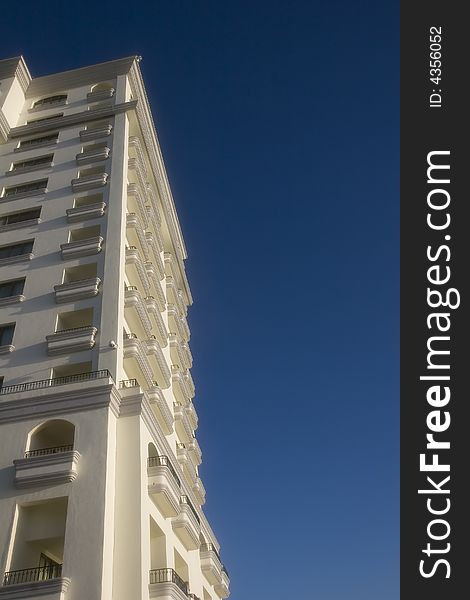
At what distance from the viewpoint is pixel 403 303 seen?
15.2 meters

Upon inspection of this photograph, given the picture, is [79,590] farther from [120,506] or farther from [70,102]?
[70,102]

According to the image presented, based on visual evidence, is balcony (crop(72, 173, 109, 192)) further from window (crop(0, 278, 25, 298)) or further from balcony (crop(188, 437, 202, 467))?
balcony (crop(188, 437, 202, 467))

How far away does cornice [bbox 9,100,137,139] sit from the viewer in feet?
130

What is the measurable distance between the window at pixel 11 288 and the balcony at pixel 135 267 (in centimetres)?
522

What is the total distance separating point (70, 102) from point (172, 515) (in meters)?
29.9

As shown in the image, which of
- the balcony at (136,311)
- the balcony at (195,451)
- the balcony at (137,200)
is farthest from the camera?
the balcony at (195,451)

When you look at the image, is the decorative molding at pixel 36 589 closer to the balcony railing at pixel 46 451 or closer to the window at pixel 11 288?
the balcony railing at pixel 46 451

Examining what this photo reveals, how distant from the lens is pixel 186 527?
26.8m

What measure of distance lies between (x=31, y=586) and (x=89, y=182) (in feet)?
70.6

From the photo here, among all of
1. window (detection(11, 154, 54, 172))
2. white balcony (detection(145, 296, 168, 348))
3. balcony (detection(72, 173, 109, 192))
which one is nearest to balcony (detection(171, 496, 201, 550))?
white balcony (detection(145, 296, 168, 348))

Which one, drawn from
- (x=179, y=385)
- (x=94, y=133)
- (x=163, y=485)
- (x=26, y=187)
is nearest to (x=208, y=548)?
(x=179, y=385)

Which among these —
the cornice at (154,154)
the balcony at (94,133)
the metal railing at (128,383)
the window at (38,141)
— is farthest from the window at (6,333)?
the cornice at (154,154)

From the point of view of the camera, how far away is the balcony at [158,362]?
Result: 31062 millimetres

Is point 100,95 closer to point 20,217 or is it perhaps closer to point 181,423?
point 20,217
